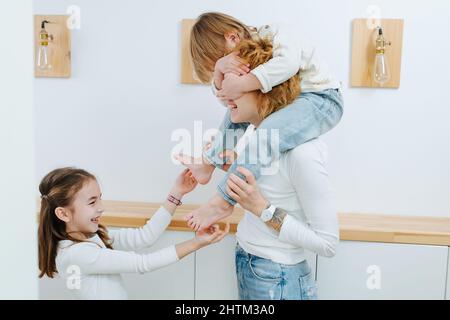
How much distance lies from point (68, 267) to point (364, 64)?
3.02 ft

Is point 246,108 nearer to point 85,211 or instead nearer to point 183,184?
point 183,184

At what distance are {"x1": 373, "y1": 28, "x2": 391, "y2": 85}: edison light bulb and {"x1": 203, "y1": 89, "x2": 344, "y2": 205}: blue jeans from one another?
34cm

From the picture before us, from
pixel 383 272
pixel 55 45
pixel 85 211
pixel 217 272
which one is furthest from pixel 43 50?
pixel 383 272

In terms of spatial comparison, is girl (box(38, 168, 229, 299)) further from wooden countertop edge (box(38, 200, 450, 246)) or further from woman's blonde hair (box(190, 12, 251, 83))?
woman's blonde hair (box(190, 12, 251, 83))

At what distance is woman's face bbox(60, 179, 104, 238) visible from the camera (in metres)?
1.02

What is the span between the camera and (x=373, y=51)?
1276 mm

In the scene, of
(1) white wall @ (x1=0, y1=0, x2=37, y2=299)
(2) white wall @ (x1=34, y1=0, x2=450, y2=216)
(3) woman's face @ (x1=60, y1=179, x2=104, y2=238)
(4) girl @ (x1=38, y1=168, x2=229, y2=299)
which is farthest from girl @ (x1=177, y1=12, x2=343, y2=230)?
(1) white wall @ (x1=0, y1=0, x2=37, y2=299)

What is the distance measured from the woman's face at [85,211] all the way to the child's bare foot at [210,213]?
0.22 meters

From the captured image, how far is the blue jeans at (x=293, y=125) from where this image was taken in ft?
2.87

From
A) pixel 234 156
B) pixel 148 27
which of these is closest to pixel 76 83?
pixel 148 27

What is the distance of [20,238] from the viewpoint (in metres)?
0.47

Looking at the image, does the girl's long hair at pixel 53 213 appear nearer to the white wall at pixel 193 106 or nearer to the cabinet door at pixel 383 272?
the white wall at pixel 193 106

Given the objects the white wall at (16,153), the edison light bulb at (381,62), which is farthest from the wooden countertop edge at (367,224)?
the white wall at (16,153)

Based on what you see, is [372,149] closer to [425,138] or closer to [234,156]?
[425,138]
